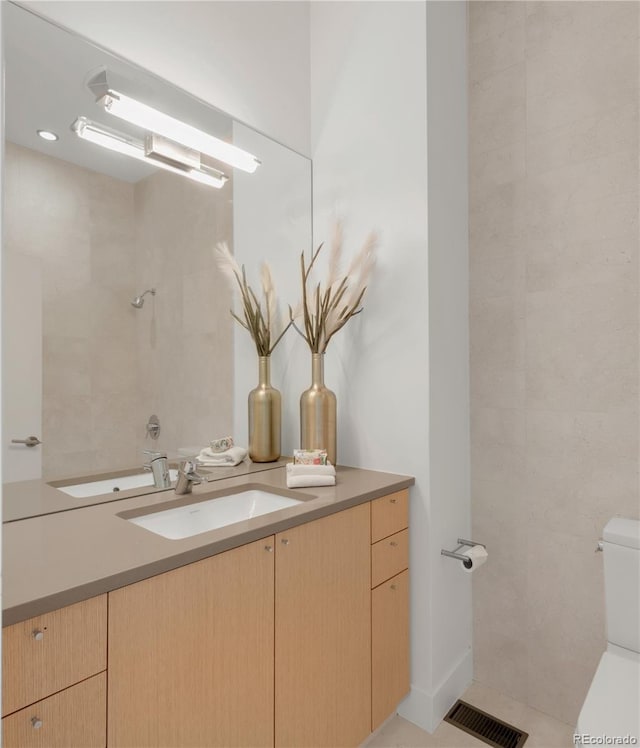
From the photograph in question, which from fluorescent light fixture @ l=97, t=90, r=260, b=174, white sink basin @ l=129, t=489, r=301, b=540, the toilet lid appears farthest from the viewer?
fluorescent light fixture @ l=97, t=90, r=260, b=174

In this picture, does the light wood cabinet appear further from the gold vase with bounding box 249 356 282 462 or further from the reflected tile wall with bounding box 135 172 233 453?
the reflected tile wall with bounding box 135 172 233 453

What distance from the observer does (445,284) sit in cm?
175

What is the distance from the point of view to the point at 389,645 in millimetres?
1568

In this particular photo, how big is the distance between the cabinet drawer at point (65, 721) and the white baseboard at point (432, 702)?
117cm

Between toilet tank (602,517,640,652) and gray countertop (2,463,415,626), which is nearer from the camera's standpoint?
gray countertop (2,463,415,626)

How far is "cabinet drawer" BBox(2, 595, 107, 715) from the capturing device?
76cm

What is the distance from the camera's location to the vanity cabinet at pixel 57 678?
761mm

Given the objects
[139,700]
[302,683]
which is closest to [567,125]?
[302,683]

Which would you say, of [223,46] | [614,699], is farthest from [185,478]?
[223,46]

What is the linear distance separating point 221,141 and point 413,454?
127 centimetres

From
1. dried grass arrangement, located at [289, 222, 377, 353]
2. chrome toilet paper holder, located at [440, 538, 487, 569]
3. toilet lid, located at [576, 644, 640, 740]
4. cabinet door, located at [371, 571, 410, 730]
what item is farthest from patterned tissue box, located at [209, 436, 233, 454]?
toilet lid, located at [576, 644, 640, 740]

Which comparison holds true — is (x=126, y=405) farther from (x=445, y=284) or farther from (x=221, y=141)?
(x=445, y=284)

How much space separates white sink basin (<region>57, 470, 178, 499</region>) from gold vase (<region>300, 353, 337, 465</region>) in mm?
479

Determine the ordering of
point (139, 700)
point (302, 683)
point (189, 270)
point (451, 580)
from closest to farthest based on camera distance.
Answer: point (139, 700)
point (302, 683)
point (189, 270)
point (451, 580)
